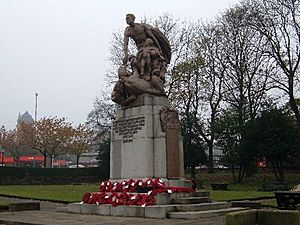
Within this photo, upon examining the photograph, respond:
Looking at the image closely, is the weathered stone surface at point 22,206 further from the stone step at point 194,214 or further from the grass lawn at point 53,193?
the stone step at point 194,214

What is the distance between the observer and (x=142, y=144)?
A: 15.1m

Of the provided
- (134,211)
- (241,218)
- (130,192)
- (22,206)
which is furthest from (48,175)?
(241,218)

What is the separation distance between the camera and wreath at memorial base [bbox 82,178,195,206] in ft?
44.9

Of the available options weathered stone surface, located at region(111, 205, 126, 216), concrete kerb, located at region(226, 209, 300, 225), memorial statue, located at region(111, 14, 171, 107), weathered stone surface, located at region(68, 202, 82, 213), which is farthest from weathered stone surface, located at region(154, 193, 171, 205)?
concrete kerb, located at region(226, 209, 300, 225)

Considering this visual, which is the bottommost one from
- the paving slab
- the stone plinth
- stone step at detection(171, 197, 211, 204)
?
the paving slab

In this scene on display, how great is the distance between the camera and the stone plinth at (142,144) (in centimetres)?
1501

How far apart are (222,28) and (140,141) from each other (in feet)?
95.0

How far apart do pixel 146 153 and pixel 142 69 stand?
3.13 meters


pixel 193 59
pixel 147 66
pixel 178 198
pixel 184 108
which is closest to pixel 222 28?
pixel 193 59

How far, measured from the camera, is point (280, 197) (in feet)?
40.9

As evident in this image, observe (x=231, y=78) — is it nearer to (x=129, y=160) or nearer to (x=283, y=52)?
(x=283, y=52)

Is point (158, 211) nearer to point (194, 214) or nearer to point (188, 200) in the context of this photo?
point (194, 214)

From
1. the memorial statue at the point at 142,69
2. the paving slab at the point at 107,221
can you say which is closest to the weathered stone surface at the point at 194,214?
the paving slab at the point at 107,221

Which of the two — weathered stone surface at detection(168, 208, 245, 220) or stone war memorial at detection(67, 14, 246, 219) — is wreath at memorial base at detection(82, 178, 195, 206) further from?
weathered stone surface at detection(168, 208, 245, 220)
